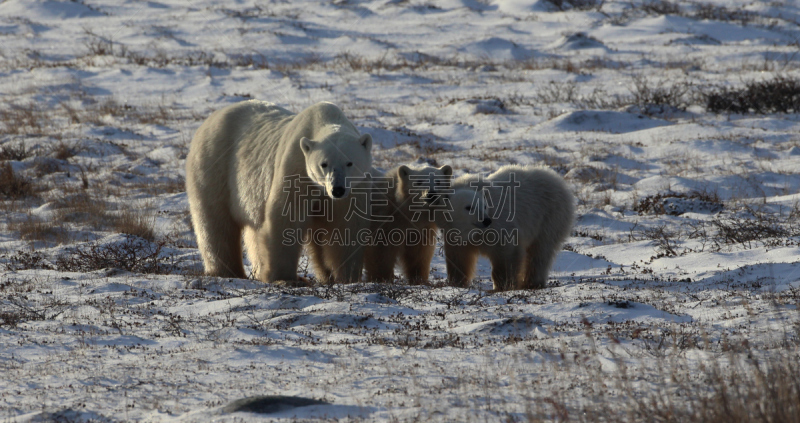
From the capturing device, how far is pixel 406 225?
276 inches

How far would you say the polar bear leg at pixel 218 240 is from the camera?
7262 millimetres

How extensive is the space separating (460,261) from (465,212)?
0.54 meters

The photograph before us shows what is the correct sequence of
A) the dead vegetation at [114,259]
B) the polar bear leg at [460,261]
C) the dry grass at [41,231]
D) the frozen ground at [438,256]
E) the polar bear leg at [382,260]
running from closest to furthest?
1. the frozen ground at [438,256]
2. the polar bear leg at [460,261]
3. the polar bear leg at [382,260]
4. the dead vegetation at [114,259]
5. the dry grass at [41,231]

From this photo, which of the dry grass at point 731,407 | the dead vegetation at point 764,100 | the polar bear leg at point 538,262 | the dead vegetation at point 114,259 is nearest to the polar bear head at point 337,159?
the polar bear leg at point 538,262

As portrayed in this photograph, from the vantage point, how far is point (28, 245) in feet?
27.3

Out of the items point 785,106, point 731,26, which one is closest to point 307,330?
point 785,106

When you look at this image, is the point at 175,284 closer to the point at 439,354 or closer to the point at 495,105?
the point at 439,354

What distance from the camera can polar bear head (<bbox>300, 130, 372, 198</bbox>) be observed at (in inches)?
227

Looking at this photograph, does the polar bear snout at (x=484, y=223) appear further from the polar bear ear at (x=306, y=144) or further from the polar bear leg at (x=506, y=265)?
the polar bear ear at (x=306, y=144)

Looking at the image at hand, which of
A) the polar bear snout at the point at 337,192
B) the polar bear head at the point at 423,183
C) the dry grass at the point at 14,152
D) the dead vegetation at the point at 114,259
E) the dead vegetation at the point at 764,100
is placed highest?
A: the polar bear snout at the point at 337,192

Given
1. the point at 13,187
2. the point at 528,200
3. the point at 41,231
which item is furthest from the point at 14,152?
Answer: the point at 528,200

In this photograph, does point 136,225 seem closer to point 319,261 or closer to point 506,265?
point 319,261

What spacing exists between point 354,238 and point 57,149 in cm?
862

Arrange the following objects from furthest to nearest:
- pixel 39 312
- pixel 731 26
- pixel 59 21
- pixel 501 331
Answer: pixel 59 21 < pixel 731 26 < pixel 39 312 < pixel 501 331
